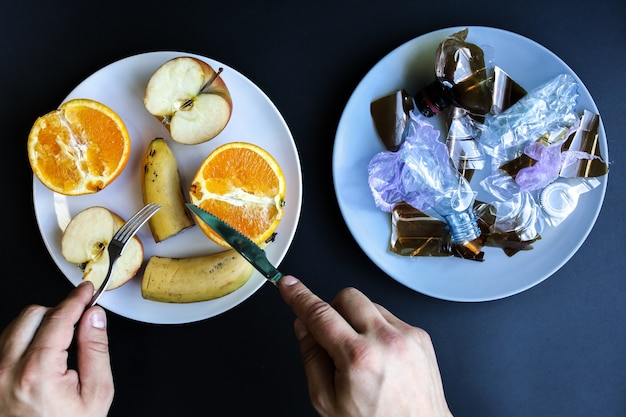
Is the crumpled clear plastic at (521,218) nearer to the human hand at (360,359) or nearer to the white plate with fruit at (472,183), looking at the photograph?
the white plate with fruit at (472,183)

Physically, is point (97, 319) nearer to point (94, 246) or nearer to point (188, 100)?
point (94, 246)

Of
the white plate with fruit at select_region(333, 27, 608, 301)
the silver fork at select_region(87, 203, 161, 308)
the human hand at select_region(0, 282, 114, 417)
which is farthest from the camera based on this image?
the white plate with fruit at select_region(333, 27, 608, 301)

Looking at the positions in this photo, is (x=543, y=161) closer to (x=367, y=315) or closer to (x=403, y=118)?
(x=403, y=118)

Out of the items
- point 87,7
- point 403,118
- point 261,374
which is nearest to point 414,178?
→ point 403,118

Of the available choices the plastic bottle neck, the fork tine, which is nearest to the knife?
the fork tine

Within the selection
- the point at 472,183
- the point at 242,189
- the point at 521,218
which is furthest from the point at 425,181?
the point at 242,189

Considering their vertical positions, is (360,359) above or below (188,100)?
below

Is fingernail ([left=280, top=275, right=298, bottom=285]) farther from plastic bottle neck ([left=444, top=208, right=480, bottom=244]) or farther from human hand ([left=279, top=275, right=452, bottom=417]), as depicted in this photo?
plastic bottle neck ([left=444, top=208, right=480, bottom=244])
